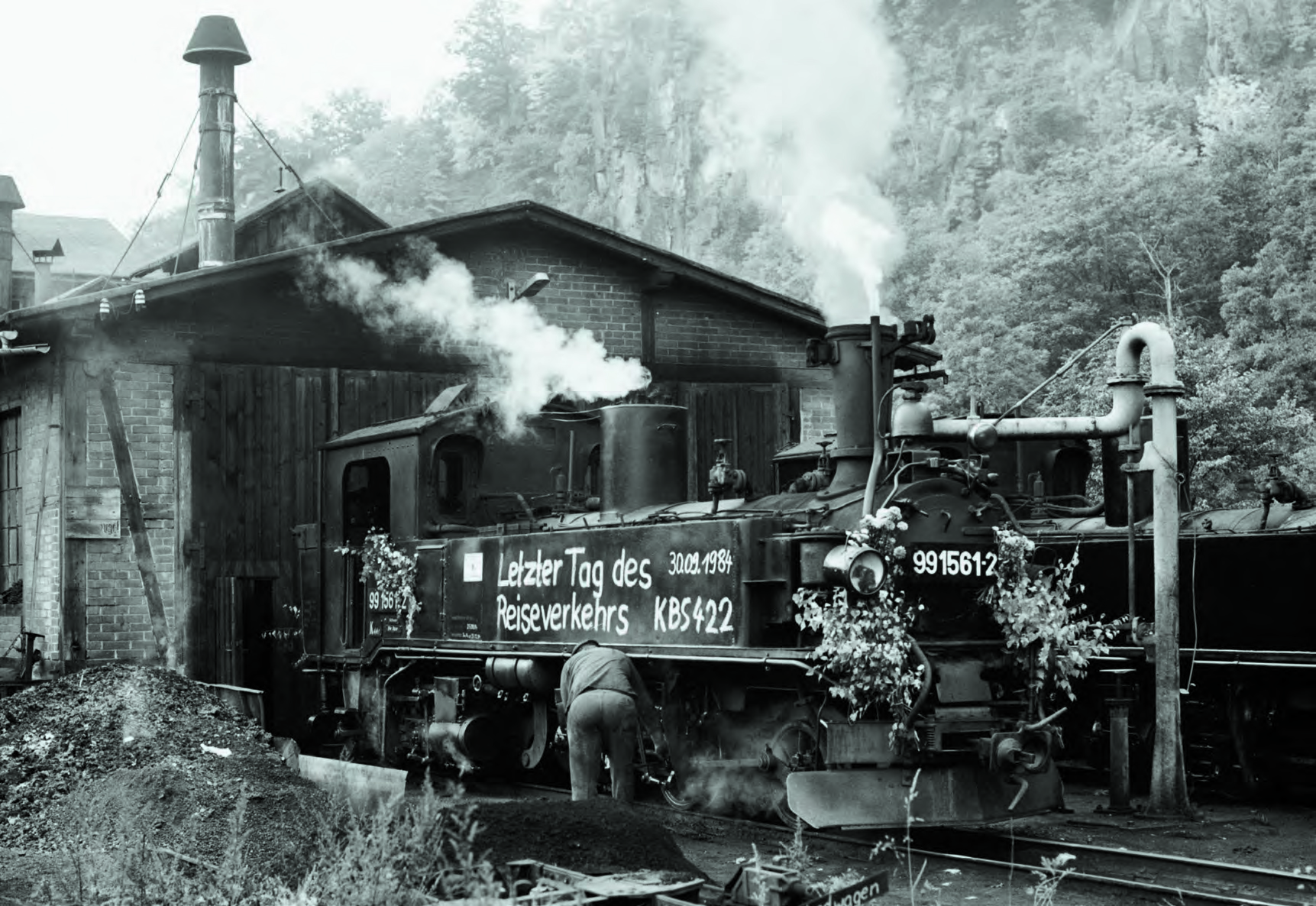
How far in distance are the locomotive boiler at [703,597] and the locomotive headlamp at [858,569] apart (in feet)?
0.05

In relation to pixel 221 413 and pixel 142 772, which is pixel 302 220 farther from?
pixel 142 772

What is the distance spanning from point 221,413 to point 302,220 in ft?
31.3

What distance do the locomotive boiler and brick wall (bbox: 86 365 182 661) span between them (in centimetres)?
168

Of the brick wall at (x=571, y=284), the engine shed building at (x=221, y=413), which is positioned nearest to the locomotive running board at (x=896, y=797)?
the engine shed building at (x=221, y=413)

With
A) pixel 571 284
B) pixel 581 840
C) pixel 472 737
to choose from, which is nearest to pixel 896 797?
pixel 581 840

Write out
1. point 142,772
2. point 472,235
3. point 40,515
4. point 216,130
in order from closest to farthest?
point 142,772, point 40,515, point 472,235, point 216,130

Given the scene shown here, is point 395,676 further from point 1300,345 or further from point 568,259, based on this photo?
point 1300,345

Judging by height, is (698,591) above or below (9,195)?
below

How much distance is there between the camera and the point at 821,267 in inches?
449

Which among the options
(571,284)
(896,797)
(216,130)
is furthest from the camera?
(216,130)

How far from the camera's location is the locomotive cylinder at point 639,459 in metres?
10.6

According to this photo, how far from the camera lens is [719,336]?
1655cm

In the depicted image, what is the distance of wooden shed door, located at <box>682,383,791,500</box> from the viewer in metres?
16.1

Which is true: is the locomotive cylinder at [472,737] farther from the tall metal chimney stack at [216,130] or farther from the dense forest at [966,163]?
the tall metal chimney stack at [216,130]
